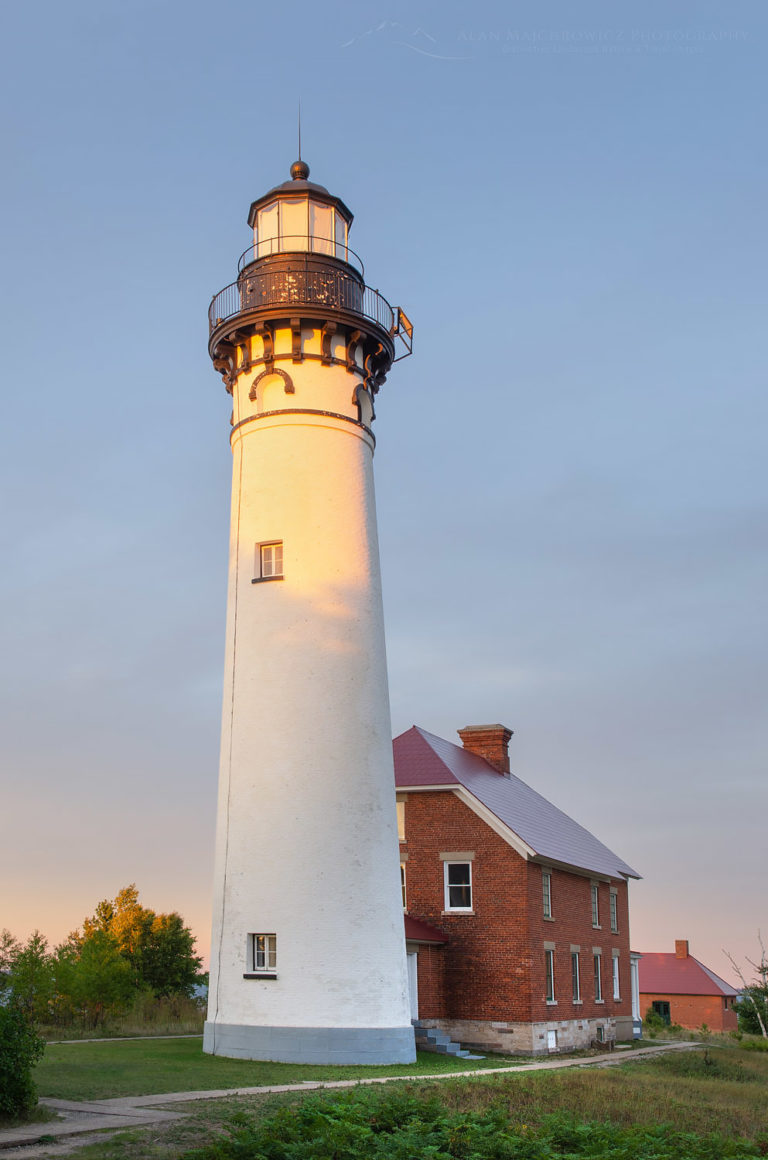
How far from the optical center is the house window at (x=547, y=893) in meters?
30.1

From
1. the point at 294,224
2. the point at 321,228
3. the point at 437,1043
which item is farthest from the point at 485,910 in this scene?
the point at 294,224

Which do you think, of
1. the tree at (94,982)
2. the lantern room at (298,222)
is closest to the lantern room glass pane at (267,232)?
the lantern room at (298,222)

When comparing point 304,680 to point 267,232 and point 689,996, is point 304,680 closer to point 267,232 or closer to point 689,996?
point 267,232

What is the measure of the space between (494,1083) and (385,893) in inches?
178

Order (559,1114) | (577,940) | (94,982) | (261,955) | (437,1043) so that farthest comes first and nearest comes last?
(577,940) < (94,982) < (437,1043) < (261,955) < (559,1114)

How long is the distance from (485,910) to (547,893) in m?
2.73

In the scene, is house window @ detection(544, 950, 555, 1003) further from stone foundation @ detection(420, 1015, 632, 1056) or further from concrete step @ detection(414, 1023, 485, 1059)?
concrete step @ detection(414, 1023, 485, 1059)

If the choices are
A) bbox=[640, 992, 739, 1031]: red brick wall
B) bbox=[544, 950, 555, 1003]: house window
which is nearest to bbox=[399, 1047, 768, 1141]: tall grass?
bbox=[544, 950, 555, 1003]: house window

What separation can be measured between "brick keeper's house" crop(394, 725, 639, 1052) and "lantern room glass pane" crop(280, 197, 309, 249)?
46.3 feet

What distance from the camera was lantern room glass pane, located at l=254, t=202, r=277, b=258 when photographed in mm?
24031

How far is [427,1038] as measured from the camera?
2552 centimetres

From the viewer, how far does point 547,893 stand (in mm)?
30391

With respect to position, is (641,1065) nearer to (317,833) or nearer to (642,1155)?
(317,833)

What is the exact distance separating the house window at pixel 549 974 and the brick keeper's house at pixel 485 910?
1.7 inches
